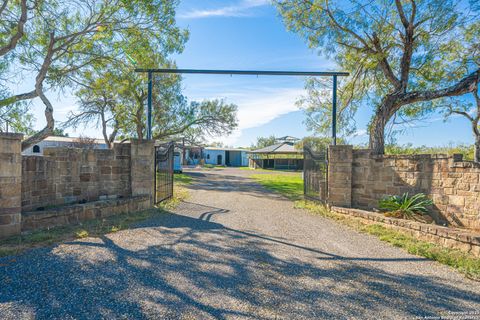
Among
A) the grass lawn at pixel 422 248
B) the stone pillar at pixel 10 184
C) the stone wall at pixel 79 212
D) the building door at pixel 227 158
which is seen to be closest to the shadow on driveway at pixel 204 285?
the grass lawn at pixel 422 248

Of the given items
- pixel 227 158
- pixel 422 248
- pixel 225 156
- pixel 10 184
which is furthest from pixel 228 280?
pixel 227 158

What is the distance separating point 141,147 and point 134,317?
5098 millimetres

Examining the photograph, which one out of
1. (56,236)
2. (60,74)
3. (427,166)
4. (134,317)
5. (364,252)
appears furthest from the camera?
(60,74)

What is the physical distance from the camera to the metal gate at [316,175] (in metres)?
7.31

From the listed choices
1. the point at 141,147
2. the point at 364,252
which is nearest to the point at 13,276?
the point at 141,147

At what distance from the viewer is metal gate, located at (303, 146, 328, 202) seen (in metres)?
7.31

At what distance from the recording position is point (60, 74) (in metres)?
7.20

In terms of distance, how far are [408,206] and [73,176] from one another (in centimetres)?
853

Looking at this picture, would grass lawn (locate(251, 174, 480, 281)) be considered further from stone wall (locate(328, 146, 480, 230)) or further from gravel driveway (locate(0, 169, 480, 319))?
stone wall (locate(328, 146, 480, 230))

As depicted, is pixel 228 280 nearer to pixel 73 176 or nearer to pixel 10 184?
pixel 10 184

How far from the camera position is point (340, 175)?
6.80 m

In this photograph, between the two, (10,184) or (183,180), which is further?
(183,180)

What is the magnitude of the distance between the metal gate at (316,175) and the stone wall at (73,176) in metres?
5.93

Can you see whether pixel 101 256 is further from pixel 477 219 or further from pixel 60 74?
pixel 477 219
